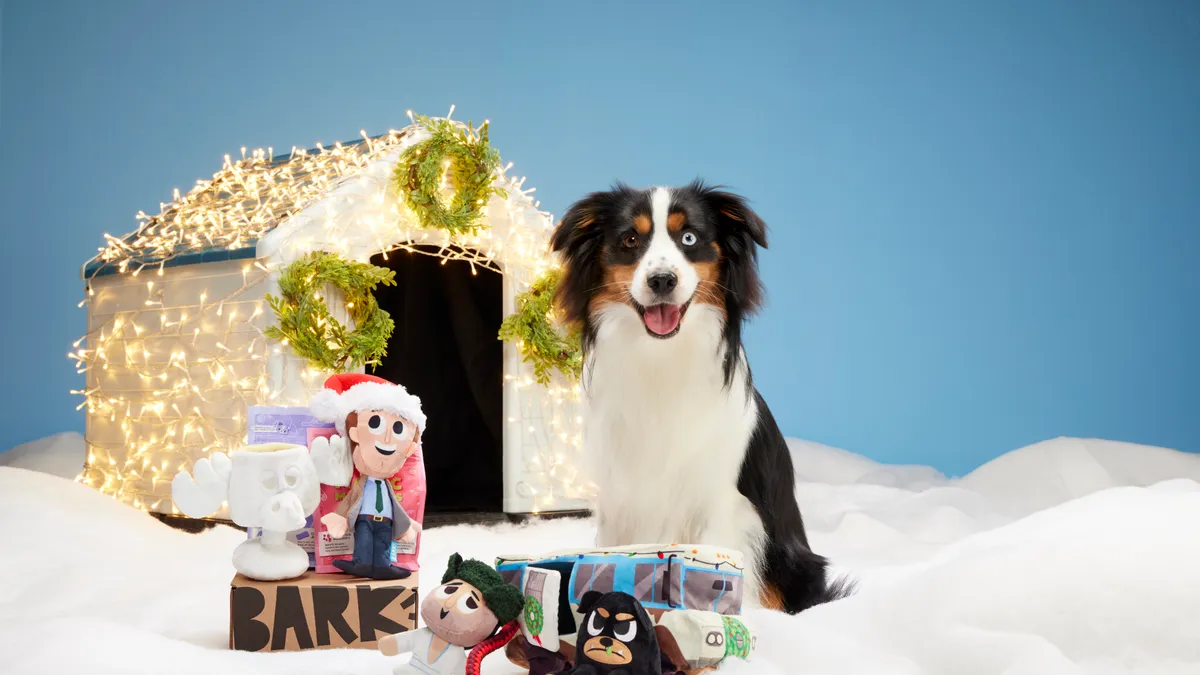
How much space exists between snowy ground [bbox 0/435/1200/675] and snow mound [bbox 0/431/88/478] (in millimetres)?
1524

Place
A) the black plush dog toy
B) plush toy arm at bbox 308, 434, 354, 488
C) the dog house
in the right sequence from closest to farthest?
the black plush dog toy
plush toy arm at bbox 308, 434, 354, 488
the dog house

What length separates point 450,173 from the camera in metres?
4.04

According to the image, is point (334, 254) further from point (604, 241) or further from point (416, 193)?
point (604, 241)

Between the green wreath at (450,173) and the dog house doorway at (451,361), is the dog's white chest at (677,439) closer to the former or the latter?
the green wreath at (450,173)

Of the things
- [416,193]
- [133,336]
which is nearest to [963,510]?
[416,193]

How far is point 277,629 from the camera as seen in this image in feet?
7.18

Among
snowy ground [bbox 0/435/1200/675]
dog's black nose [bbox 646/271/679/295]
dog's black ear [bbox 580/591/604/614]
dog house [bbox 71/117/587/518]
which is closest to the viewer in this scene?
dog's black ear [bbox 580/591/604/614]

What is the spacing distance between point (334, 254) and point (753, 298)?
1.78 meters

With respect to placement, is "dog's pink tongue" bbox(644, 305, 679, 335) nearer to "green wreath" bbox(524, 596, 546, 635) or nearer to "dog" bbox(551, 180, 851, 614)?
"dog" bbox(551, 180, 851, 614)

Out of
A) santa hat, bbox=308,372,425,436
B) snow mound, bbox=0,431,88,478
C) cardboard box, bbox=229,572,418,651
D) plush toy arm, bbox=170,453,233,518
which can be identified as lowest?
snow mound, bbox=0,431,88,478

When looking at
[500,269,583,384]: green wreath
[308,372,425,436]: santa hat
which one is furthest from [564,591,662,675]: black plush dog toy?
[500,269,583,384]: green wreath

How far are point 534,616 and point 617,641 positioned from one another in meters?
0.22

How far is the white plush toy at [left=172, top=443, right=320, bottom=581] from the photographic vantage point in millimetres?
2199

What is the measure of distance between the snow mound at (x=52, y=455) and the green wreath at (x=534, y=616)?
4.25 metres
